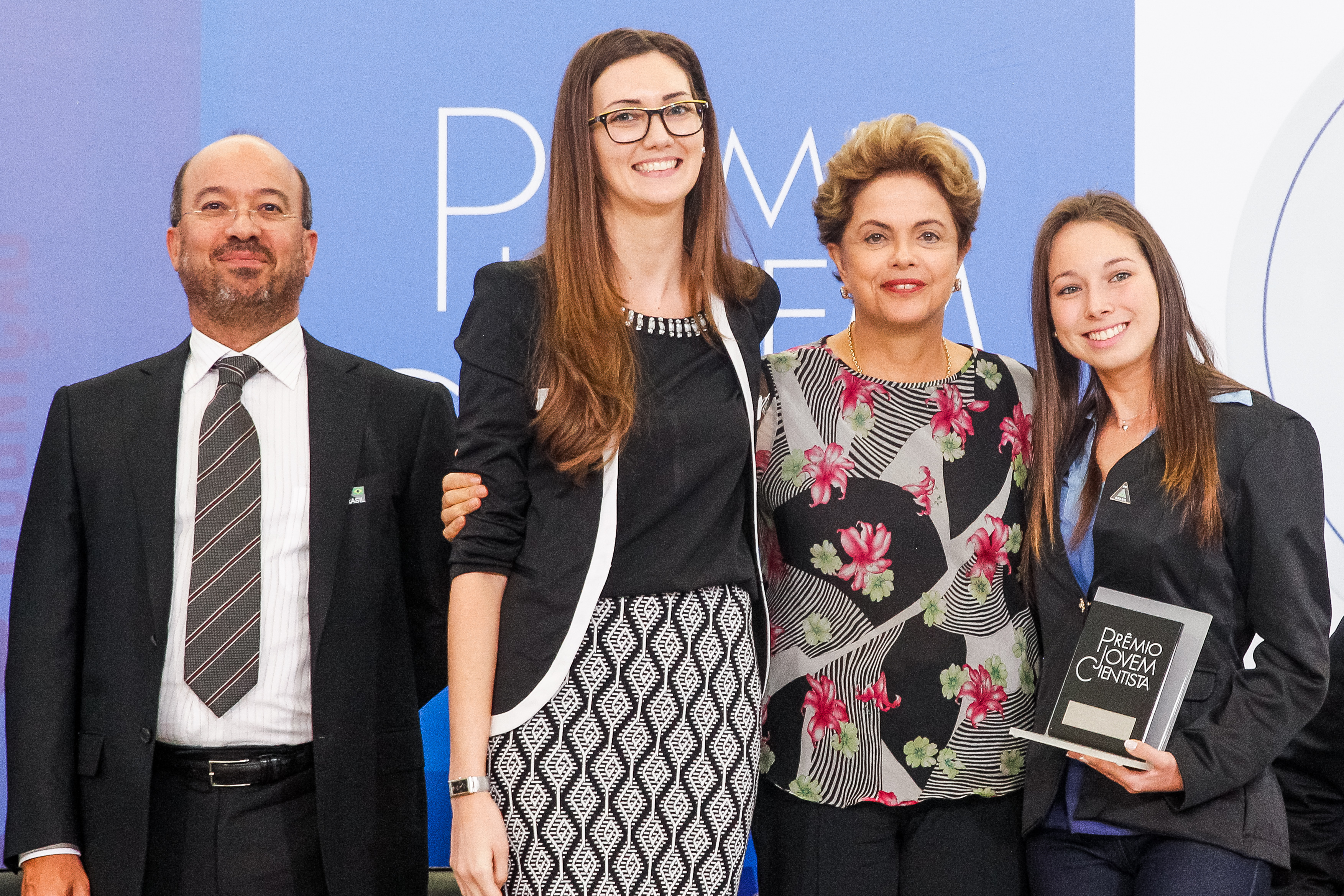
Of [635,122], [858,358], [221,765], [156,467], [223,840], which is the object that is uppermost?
[635,122]

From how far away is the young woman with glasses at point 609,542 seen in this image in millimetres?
1783

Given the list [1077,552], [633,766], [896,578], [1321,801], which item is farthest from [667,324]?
[1321,801]

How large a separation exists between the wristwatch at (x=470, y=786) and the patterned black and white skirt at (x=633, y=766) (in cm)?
4

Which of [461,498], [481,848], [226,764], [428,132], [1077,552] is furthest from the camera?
[428,132]

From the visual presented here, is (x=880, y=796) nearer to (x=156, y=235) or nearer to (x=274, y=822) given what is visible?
(x=274, y=822)

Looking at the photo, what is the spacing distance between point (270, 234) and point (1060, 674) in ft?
5.78

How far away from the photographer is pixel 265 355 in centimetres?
246

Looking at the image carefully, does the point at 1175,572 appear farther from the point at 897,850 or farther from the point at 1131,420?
the point at 897,850

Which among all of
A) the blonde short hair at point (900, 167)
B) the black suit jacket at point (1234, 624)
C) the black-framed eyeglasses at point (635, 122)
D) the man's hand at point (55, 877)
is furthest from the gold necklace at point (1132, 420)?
the man's hand at point (55, 877)

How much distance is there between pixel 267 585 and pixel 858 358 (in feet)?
3.90

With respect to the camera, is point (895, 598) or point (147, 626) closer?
point (895, 598)

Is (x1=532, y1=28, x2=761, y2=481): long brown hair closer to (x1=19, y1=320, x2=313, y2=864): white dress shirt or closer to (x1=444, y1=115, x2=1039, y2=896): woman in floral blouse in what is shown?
(x1=444, y1=115, x2=1039, y2=896): woman in floral blouse

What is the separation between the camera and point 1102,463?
2188 millimetres

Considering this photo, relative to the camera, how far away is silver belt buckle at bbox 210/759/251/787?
7.32 ft
